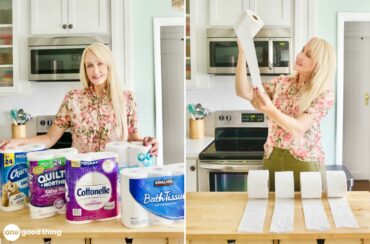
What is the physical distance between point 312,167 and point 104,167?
23.3 inches

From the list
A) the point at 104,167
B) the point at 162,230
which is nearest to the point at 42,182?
the point at 104,167

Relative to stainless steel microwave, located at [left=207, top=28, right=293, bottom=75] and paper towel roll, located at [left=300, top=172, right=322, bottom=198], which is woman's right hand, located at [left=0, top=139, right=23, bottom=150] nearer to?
stainless steel microwave, located at [left=207, top=28, right=293, bottom=75]

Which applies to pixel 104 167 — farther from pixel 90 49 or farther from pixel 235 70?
pixel 235 70

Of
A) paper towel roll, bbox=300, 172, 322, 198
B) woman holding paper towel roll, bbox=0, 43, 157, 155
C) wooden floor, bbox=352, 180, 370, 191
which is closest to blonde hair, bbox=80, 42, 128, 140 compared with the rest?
woman holding paper towel roll, bbox=0, 43, 157, 155

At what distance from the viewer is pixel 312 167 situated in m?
1.41

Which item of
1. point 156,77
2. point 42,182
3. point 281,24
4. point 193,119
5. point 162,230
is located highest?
point 281,24

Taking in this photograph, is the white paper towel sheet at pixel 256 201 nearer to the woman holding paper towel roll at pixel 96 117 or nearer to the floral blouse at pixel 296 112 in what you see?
the floral blouse at pixel 296 112

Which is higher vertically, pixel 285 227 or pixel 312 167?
pixel 312 167

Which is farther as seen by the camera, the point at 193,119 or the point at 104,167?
the point at 193,119

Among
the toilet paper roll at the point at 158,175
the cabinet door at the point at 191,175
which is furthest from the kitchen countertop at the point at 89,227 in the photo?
the cabinet door at the point at 191,175

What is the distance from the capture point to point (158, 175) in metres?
1.34

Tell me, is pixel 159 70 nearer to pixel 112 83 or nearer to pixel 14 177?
pixel 112 83

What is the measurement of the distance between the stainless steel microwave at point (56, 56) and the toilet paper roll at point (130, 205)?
1.14 feet

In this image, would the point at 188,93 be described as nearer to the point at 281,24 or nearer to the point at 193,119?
the point at 193,119
